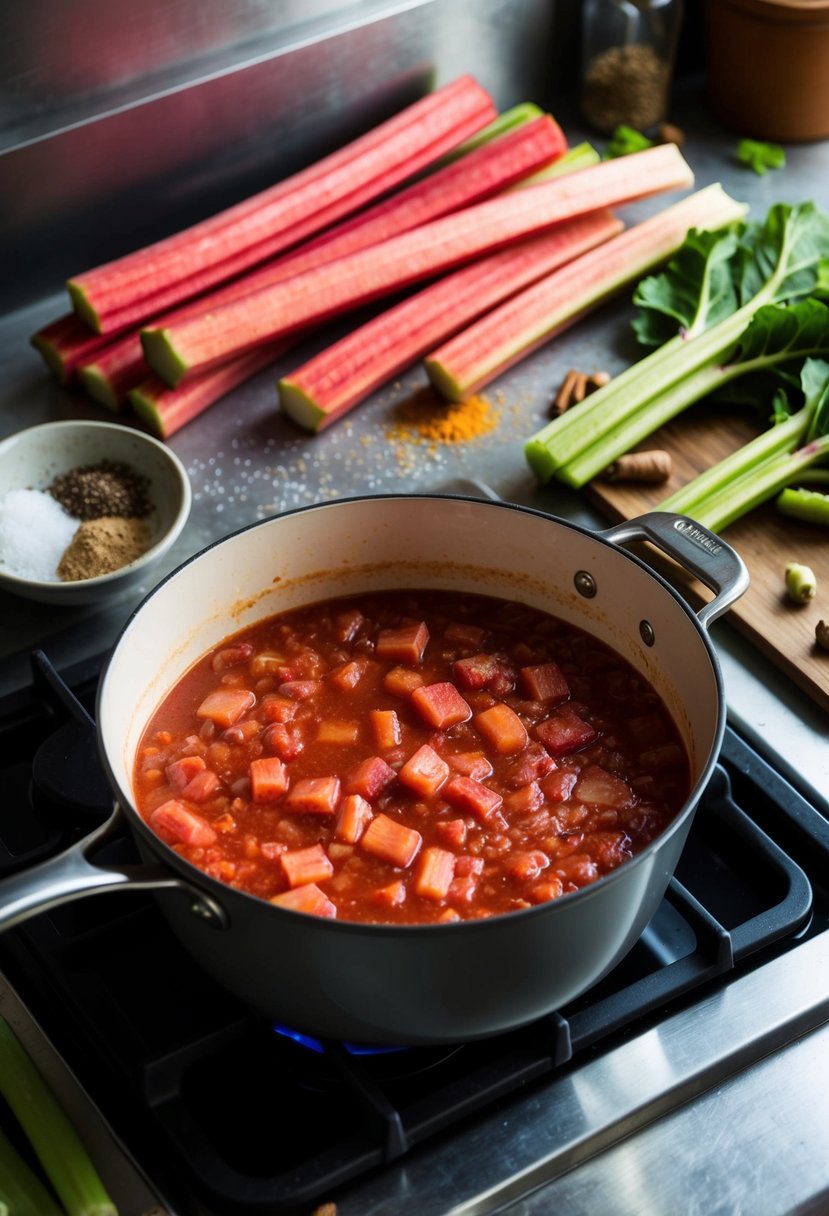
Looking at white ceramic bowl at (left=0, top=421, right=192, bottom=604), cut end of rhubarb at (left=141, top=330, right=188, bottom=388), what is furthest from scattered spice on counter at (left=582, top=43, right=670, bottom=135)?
white ceramic bowl at (left=0, top=421, right=192, bottom=604)

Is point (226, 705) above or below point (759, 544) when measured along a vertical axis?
above

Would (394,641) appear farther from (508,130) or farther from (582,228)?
(508,130)

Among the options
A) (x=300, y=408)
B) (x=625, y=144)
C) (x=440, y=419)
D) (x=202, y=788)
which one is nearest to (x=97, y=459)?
(x=300, y=408)

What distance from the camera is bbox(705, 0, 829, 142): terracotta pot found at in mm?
2557

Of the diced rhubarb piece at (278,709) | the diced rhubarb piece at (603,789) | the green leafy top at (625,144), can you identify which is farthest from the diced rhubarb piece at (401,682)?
the green leafy top at (625,144)

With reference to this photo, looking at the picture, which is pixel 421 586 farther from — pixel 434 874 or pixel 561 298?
pixel 561 298

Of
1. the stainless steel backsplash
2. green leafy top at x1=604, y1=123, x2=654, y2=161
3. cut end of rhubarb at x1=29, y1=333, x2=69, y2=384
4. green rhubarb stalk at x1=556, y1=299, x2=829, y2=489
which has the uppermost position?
the stainless steel backsplash

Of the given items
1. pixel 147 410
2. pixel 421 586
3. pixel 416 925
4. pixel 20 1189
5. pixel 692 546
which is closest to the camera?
pixel 416 925

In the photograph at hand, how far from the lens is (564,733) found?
149cm

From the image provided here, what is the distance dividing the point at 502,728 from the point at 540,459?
663mm

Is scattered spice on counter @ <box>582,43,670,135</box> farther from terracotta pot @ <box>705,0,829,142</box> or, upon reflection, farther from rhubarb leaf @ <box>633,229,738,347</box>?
rhubarb leaf @ <box>633,229,738,347</box>

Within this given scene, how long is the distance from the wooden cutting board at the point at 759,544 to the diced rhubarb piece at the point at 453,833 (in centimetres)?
61

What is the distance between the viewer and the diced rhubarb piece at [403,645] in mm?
1585

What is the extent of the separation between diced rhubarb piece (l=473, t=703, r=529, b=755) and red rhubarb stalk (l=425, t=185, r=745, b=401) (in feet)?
2.67
